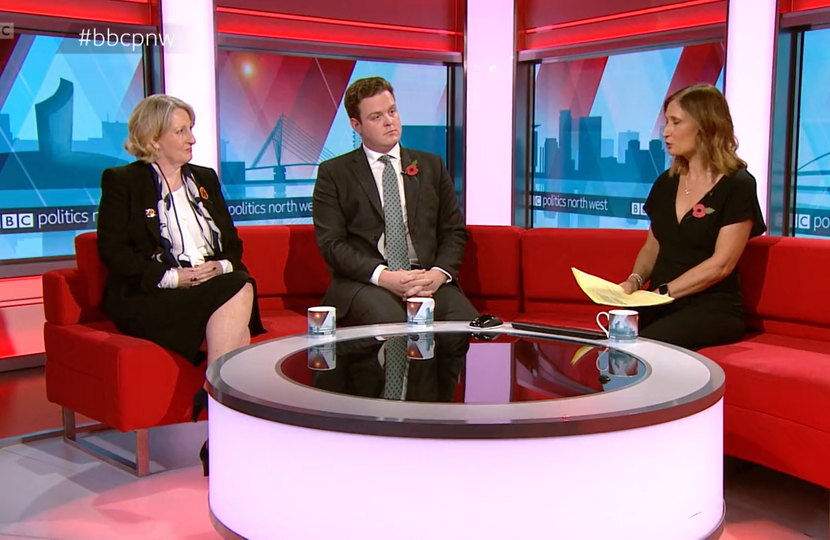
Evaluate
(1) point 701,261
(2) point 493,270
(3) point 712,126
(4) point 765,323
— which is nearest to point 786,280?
(4) point 765,323

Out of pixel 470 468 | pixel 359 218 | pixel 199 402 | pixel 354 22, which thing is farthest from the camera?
pixel 354 22

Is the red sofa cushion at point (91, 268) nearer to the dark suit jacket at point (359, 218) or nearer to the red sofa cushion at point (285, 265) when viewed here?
the red sofa cushion at point (285, 265)

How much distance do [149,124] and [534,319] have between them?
1.76 meters

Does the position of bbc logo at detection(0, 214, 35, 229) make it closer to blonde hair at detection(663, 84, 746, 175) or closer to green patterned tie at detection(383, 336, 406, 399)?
green patterned tie at detection(383, 336, 406, 399)

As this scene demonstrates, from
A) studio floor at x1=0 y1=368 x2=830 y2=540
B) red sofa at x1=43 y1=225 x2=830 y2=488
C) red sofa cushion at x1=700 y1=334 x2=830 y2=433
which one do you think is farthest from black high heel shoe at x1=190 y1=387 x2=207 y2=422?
red sofa cushion at x1=700 y1=334 x2=830 y2=433

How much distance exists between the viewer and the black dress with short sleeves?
131 inches

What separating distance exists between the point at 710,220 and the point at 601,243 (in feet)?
2.42

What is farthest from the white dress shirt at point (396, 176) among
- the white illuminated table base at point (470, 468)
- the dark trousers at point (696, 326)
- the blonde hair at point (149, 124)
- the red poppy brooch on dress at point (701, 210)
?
the white illuminated table base at point (470, 468)

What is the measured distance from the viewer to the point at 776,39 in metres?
4.61

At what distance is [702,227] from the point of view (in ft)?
11.1

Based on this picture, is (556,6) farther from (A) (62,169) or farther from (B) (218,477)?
(B) (218,477)

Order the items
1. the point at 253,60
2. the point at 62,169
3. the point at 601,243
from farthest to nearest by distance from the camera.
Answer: the point at 253,60 < the point at 62,169 < the point at 601,243

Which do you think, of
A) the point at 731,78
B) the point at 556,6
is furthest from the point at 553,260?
the point at 556,6

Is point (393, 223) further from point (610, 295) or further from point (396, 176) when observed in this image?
point (610, 295)
